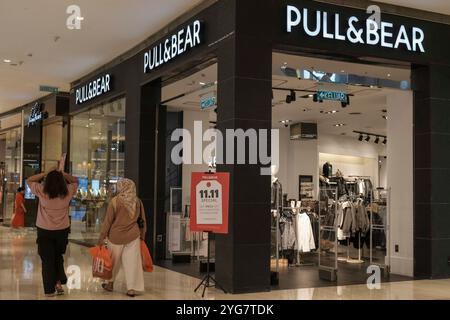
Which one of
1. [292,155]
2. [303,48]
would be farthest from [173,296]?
[292,155]

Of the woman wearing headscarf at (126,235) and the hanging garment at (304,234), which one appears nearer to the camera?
the woman wearing headscarf at (126,235)

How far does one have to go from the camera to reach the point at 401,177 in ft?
28.3

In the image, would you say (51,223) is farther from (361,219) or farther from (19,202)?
(19,202)

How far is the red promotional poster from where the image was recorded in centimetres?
641

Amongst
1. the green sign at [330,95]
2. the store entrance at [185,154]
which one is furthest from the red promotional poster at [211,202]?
the green sign at [330,95]

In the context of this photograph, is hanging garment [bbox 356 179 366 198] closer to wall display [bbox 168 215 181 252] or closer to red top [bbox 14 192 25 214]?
wall display [bbox 168 215 181 252]

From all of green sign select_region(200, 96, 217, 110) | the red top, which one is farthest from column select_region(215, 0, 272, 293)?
the red top

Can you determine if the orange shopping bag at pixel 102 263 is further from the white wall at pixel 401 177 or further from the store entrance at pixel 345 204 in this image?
Answer: the white wall at pixel 401 177

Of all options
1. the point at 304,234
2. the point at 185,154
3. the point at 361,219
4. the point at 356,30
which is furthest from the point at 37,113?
the point at 356,30

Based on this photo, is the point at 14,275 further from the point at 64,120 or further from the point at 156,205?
the point at 64,120

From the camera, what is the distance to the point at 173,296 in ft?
21.5

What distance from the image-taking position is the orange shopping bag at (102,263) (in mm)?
6520

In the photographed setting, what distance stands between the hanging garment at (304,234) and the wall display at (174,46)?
3647mm

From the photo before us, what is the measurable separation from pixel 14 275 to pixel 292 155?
11527mm
